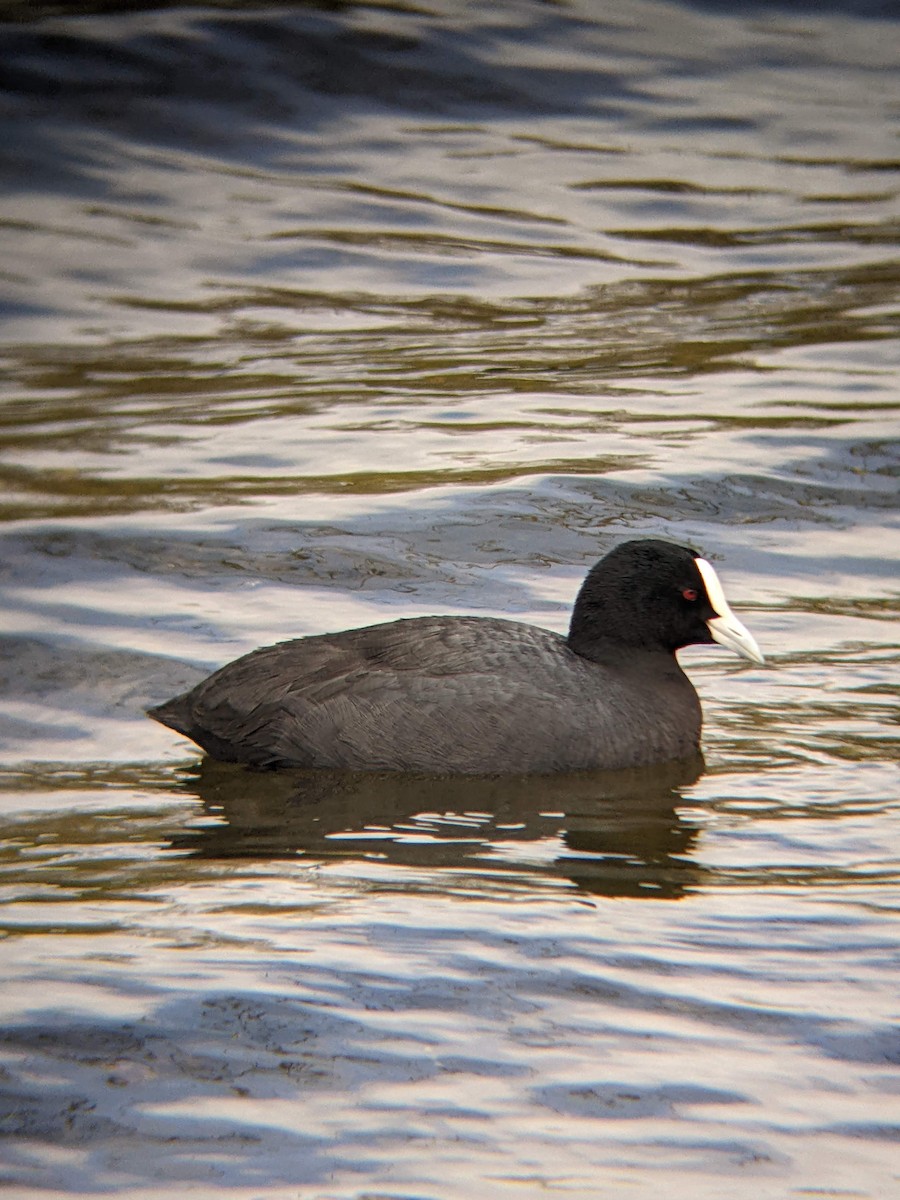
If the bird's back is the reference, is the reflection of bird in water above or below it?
below

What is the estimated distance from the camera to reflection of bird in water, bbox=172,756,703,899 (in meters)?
5.46

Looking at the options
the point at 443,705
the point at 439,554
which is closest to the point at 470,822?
the point at 443,705

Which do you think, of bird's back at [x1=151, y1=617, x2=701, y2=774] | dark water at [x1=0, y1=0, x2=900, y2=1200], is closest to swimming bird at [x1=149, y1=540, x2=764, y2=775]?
bird's back at [x1=151, y1=617, x2=701, y2=774]

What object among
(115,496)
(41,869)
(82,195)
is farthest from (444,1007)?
(82,195)

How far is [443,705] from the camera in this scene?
635cm

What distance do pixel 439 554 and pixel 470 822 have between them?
3.22 metres

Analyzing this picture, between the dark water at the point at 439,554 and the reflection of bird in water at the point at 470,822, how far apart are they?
28 mm

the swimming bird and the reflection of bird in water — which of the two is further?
the swimming bird

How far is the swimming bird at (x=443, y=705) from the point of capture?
6328mm

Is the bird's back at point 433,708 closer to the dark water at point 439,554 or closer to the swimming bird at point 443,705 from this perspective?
the swimming bird at point 443,705

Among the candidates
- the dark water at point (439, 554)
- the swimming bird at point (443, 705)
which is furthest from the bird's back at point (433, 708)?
the dark water at point (439, 554)

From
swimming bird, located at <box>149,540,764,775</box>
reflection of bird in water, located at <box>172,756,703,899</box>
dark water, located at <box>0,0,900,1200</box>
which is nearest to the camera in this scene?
dark water, located at <box>0,0,900,1200</box>

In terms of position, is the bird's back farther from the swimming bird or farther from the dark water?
the dark water

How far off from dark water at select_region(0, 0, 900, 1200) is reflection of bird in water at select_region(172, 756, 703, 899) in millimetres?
28
